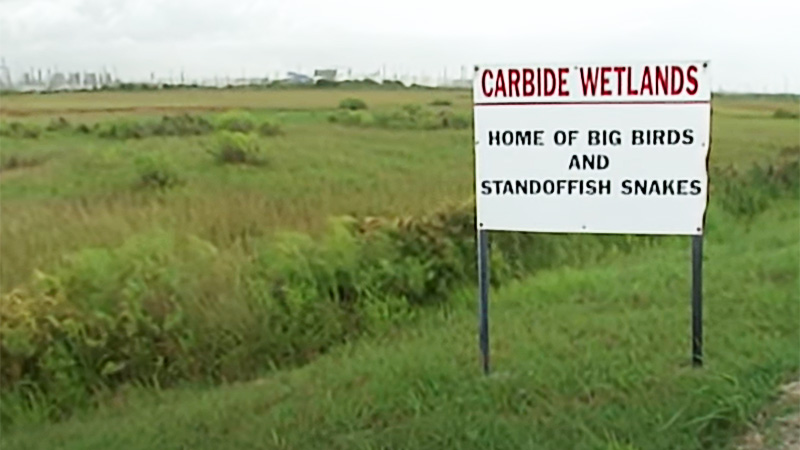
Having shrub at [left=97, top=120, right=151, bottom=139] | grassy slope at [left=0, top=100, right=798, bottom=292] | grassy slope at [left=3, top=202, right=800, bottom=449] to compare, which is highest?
shrub at [left=97, top=120, right=151, bottom=139]

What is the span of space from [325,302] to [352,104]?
1283 mm

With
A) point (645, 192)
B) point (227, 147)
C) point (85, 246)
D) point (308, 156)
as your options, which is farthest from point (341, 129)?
point (645, 192)

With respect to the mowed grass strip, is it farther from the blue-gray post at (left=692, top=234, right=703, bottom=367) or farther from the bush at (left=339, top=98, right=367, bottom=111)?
the blue-gray post at (left=692, top=234, right=703, bottom=367)

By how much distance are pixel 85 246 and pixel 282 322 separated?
3.78 ft

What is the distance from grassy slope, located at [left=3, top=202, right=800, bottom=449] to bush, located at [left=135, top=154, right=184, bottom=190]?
1.31 meters

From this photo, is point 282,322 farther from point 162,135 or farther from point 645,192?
point 645,192

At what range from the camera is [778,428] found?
3160 mm

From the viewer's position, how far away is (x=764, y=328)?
4.41 meters

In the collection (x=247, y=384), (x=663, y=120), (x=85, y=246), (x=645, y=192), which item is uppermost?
(x=663, y=120)

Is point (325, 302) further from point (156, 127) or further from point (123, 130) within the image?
point (123, 130)

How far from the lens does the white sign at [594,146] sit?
3.64 metres

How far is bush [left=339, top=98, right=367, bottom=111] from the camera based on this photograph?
5.76 meters

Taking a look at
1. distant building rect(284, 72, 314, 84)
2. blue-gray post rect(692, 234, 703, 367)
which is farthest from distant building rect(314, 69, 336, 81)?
blue-gray post rect(692, 234, 703, 367)

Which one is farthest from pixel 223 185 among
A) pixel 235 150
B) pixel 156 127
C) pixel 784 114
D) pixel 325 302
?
pixel 784 114
